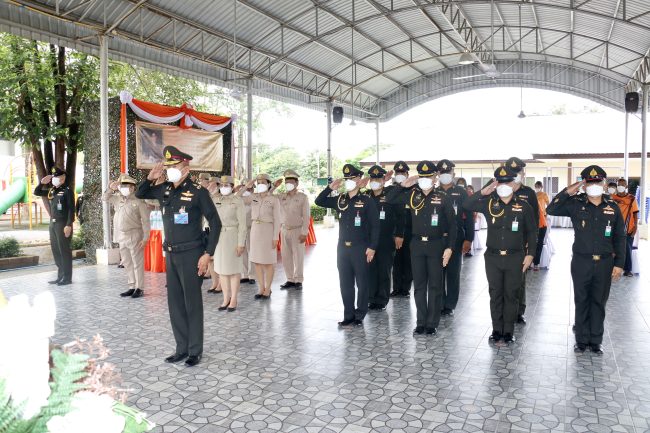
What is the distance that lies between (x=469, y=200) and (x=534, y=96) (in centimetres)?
4842

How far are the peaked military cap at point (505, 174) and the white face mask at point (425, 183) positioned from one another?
66cm

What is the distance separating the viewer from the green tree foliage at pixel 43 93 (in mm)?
11172

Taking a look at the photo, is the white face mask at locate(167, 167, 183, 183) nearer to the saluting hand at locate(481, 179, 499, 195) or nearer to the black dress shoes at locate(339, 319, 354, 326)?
the black dress shoes at locate(339, 319, 354, 326)

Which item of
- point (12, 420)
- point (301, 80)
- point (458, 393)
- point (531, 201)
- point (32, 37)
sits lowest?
point (458, 393)

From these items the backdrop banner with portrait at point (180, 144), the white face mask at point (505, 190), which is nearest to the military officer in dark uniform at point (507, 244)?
the white face mask at point (505, 190)

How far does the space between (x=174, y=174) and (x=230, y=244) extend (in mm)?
1778

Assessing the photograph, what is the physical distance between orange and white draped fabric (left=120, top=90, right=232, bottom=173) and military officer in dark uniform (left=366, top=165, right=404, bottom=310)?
5.35 m

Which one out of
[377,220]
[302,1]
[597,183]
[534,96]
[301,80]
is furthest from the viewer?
[534,96]

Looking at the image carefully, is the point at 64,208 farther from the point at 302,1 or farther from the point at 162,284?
the point at 302,1

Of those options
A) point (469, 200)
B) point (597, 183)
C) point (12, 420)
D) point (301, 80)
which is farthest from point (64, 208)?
point (301, 80)

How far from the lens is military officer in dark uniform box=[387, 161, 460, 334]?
17.0 ft

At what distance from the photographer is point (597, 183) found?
464 cm

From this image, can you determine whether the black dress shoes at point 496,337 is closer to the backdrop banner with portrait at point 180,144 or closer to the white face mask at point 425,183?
the white face mask at point 425,183

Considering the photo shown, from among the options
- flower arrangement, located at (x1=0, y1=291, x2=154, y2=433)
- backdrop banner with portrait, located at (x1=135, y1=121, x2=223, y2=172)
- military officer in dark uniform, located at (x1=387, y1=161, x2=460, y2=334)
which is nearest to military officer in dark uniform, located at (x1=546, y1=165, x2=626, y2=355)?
military officer in dark uniform, located at (x1=387, y1=161, x2=460, y2=334)
